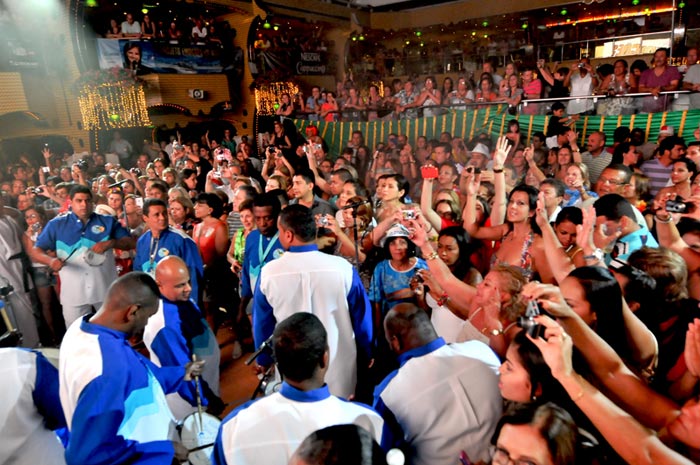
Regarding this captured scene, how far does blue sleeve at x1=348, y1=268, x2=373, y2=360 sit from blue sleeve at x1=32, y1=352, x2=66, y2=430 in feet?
4.98

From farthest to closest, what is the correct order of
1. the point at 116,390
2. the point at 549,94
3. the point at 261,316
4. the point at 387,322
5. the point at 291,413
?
the point at 549,94, the point at 261,316, the point at 387,322, the point at 116,390, the point at 291,413

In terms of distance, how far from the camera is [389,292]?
331 centimetres

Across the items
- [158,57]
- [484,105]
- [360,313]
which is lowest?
[360,313]

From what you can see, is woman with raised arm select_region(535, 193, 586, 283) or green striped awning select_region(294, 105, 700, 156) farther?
green striped awning select_region(294, 105, 700, 156)

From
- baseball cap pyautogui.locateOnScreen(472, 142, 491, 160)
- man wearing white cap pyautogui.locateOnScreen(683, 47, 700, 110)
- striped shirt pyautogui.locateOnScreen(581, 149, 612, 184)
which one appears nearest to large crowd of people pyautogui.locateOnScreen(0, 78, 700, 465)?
striped shirt pyautogui.locateOnScreen(581, 149, 612, 184)

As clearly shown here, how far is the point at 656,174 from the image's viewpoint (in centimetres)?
538

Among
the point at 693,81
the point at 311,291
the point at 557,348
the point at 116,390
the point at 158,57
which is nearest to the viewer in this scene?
the point at 557,348

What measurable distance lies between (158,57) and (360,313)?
11832mm

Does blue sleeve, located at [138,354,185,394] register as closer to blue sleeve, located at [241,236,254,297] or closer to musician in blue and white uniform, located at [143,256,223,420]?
musician in blue and white uniform, located at [143,256,223,420]

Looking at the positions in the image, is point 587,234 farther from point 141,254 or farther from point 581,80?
point 581,80

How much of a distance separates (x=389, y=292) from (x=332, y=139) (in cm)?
671

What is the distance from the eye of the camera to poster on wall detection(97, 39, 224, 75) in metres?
11.8

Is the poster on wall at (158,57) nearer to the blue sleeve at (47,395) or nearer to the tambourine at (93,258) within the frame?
the tambourine at (93,258)

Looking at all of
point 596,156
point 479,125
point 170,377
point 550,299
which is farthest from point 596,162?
point 170,377
